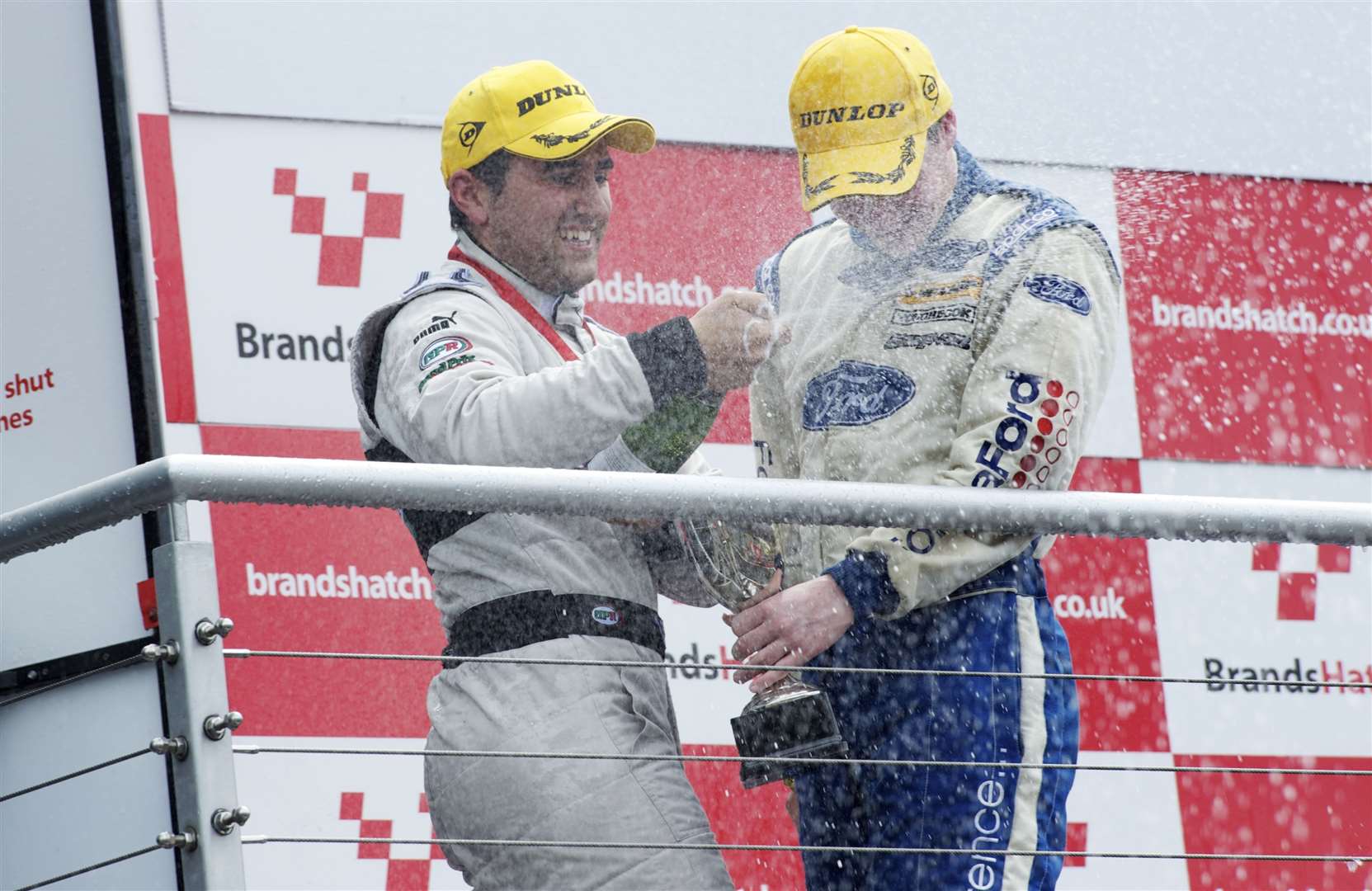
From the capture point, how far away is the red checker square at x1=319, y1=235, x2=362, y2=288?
3.71 metres

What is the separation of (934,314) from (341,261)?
187 centimetres

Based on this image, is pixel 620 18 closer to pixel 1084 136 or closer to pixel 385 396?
pixel 1084 136

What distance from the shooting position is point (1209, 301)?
13.7 ft

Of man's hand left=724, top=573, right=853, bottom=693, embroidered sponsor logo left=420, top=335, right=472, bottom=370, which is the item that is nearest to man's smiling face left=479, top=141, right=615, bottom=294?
embroidered sponsor logo left=420, top=335, right=472, bottom=370

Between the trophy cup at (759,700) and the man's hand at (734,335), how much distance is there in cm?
17

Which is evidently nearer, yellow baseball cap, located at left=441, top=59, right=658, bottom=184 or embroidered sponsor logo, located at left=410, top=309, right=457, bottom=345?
embroidered sponsor logo, located at left=410, top=309, right=457, bottom=345

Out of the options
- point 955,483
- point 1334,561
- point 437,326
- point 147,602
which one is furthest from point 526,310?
point 1334,561

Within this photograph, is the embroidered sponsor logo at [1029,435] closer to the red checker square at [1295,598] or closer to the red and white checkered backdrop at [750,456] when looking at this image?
the red and white checkered backdrop at [750,456]

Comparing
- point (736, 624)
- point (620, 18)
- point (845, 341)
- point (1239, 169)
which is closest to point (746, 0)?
point (620, 18)

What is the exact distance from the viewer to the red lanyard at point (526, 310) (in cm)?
220

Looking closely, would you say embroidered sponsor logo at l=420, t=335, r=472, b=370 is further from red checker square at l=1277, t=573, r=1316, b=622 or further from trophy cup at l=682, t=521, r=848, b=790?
red checker square at l=1277, t=573, r=1316, b=622

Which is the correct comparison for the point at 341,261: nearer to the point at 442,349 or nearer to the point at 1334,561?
the point at 442,349

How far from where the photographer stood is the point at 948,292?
2160 mm

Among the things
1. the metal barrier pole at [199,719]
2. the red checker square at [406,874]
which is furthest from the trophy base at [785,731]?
the red checker square at [406,874]
